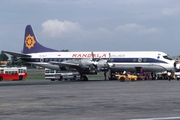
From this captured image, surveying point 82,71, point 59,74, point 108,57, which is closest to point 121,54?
point 108,57

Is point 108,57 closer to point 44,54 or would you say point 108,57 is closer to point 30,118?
point 44,54

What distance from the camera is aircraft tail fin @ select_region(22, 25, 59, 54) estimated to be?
61091 mm

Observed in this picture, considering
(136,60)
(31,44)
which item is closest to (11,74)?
(31,44)

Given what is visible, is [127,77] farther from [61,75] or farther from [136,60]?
[61,75]

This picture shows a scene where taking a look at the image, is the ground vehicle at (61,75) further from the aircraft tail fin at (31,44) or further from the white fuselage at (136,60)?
the white fuselage at (136,60)

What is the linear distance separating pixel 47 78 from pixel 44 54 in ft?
17.0

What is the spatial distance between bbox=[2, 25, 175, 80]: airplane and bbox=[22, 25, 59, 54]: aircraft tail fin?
2083 mm

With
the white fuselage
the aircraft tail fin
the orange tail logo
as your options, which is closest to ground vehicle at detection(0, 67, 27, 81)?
the aircraft tail fin

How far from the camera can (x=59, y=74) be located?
200 feet

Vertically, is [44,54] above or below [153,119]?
above

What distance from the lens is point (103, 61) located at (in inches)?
2110

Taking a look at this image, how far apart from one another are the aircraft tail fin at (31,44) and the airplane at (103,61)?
2.08 m

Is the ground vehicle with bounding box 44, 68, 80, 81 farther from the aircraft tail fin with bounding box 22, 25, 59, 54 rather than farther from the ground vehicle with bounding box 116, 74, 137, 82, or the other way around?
the ground vehicle with bounding box 116, 74, 137, 82

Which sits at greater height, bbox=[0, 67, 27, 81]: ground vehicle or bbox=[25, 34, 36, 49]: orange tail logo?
bbox=[25, 34, 36, 49]: orange tail logo
